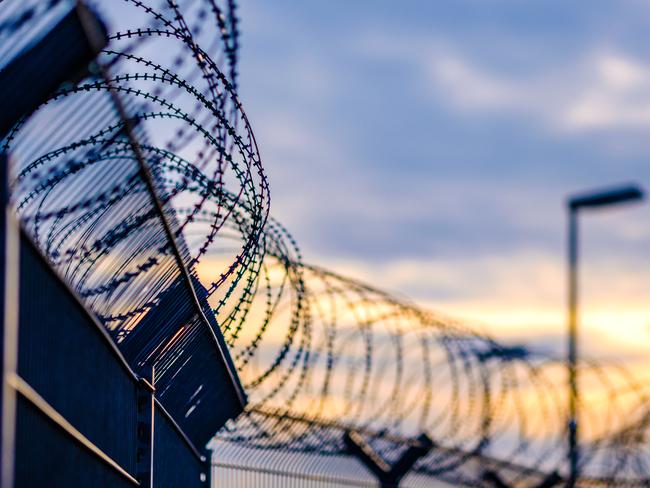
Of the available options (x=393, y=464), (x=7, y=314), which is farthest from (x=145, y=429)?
(x=393, y=464)

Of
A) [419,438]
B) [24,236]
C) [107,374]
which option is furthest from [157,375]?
[419,438]

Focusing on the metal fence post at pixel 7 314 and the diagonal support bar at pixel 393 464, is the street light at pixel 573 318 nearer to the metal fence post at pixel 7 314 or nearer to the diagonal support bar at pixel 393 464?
the diagonal support bar at pixel 393 464

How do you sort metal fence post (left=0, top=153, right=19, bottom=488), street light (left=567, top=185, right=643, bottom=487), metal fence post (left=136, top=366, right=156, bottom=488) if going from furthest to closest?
street light (left=567, top=185, right=643, bottom=487), metal fence post (left=136, top=366, right=156, bottom=488), metal fence post (left=0, top=153, right=19, bottom=488)

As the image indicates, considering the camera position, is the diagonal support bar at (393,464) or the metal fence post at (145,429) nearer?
the metal fence post at (145,429)

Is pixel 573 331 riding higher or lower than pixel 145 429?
higher

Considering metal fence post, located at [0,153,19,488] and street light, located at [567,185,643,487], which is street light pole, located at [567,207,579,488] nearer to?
street light, located at [567,185,643,487]

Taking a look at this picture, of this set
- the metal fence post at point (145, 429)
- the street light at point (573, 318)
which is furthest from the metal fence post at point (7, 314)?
the street light at point (573, 318)

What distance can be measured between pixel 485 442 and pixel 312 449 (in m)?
3.47

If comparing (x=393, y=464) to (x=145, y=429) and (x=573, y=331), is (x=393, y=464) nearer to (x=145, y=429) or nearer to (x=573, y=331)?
(x=573, y=331)

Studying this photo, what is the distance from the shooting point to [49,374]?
758 cm

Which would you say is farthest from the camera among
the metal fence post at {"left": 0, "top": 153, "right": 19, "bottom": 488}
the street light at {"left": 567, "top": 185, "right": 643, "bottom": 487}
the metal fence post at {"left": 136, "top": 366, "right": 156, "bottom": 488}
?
the street light at {"left": 567, "top": 185, "right": 643, "bottom": 487}

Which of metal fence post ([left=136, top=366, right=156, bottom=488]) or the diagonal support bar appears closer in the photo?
metal fence post ([left=136, top=366, right=156, bottom=488])

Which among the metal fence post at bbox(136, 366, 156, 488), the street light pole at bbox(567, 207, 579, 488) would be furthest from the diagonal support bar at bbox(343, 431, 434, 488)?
the metal fence post at bbox(136, 366, 156, 488)

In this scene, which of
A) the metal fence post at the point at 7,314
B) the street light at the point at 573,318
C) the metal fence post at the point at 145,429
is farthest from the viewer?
the street light at the point at 573,318
